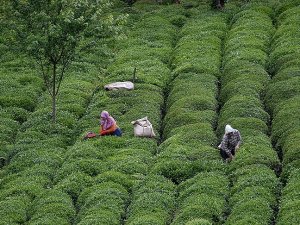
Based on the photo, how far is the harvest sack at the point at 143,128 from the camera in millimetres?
45469

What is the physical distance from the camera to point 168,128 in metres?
47.3

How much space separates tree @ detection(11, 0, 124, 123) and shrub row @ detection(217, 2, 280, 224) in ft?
27.3

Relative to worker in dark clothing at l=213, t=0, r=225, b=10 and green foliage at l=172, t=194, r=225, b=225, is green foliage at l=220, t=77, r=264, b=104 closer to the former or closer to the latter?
green foliage at l=172, t=194, r=225, b=225

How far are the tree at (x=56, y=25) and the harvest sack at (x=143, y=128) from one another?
18.7ft

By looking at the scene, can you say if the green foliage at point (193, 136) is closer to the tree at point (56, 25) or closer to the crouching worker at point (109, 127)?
the crouching worker at point (109, 127)

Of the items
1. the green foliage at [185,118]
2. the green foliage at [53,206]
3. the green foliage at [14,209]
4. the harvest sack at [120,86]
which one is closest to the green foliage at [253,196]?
the green foliage at [53,206]

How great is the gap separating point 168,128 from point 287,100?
6778mm

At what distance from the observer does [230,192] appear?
123 ft

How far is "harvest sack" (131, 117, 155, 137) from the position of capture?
45469 millimetres

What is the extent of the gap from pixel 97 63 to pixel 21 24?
10.7 metres

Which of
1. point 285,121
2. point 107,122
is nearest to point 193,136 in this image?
point 107,122

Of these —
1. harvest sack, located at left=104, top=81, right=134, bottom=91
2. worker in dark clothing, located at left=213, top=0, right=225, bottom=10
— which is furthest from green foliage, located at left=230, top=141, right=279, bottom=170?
worker in dark clothing, located at left=213, top=0, right=225, bottom=10

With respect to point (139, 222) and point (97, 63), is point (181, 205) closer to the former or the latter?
point (139, 222)

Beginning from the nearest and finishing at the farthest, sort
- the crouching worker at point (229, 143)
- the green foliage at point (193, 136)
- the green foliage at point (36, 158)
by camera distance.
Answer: the crouching worker at point (229, 143) → the green foliage at point (36, 158) → the green foliage at point (193, 136)
